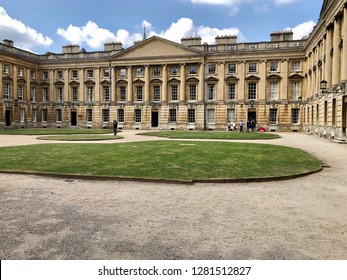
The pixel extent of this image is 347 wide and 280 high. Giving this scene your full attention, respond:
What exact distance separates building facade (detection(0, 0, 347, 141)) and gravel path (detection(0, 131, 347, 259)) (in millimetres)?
31438

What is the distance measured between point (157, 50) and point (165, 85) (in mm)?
5559

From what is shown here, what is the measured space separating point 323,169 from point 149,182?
22.2 feet

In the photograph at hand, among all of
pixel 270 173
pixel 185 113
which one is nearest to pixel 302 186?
pixel 270 173

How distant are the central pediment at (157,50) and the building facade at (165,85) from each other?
0.15 metres

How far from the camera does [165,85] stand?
4675cm

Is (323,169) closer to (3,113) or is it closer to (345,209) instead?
(345,209)

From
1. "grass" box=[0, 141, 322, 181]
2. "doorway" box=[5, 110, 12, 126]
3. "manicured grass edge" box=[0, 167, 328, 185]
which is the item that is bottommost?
"manicured grass edge" box=[0, 167, 328, 185]

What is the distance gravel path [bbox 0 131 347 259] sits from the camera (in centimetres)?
440

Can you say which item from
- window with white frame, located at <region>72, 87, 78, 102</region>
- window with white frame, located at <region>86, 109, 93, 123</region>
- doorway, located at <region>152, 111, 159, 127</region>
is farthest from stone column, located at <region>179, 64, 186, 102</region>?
window with white frame, located at <region>72, 87, 78, 102</region>

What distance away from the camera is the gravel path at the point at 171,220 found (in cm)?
440

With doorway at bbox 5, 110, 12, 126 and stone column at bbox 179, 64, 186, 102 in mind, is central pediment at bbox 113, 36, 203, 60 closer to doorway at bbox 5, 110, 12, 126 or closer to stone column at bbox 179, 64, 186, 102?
stone column at bbox 179, 64, 186, 102

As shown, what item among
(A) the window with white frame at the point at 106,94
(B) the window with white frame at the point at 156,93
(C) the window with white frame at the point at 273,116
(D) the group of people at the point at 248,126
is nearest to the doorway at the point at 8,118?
(A) the window with white frame at the point at 106,94

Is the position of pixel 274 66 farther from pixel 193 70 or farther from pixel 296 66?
pixel 193 70

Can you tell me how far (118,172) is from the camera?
9.91 m
